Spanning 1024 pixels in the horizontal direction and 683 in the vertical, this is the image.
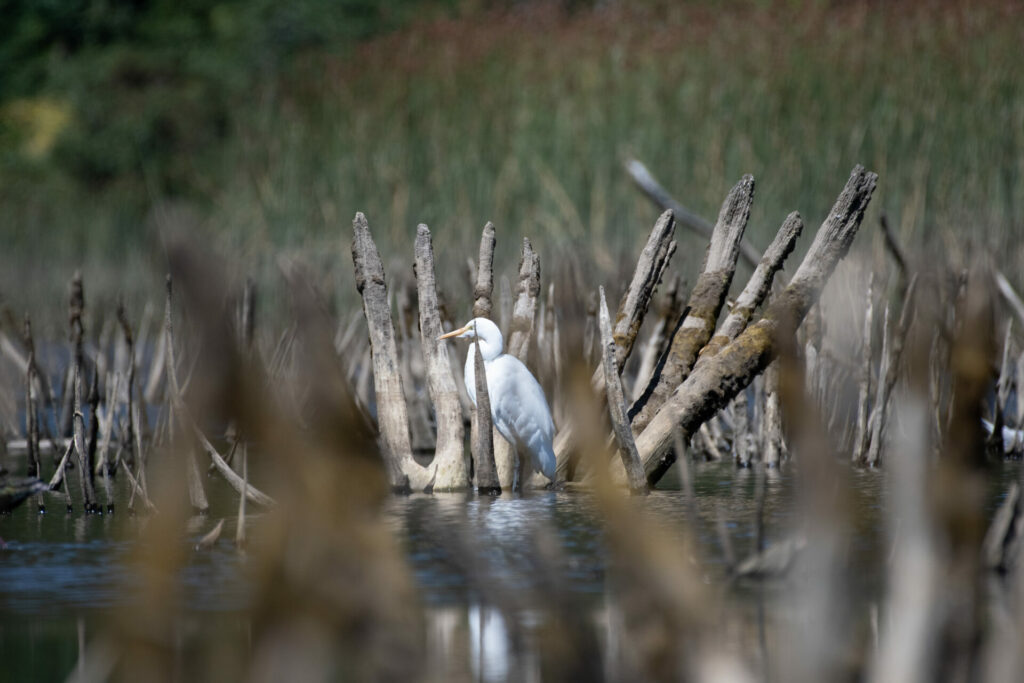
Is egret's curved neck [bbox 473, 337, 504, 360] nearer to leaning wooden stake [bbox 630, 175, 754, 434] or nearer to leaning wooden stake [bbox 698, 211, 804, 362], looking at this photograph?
leaning wooden stake [bbox 630, 175, 754, 434]

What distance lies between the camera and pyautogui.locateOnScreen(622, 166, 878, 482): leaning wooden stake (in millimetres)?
4562

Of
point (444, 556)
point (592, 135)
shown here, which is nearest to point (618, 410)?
point (444, 556)

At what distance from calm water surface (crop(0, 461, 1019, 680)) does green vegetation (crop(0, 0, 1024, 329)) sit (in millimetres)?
3186

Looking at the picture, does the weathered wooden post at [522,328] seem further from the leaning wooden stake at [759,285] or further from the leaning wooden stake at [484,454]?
the leaning wooden stake at [759,285]

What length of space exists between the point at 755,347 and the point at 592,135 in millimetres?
5574

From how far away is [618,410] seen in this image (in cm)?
415

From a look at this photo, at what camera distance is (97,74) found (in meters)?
18.1

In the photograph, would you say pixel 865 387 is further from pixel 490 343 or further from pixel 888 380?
pixel 490 343

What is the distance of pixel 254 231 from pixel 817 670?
8771 mm

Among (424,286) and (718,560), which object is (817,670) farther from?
(424,286)

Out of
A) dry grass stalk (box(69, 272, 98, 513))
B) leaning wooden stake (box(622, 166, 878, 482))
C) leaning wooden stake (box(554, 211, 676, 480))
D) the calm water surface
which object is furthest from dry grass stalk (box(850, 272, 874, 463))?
dry grass stalk (box(69, 272, 98, 513))

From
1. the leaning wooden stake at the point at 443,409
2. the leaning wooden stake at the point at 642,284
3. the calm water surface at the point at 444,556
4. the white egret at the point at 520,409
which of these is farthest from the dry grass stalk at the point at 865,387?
the leaning wooden stake at the point at 443,409

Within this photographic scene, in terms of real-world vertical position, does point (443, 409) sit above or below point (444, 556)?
above

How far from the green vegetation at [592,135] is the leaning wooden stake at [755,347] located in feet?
8.42
